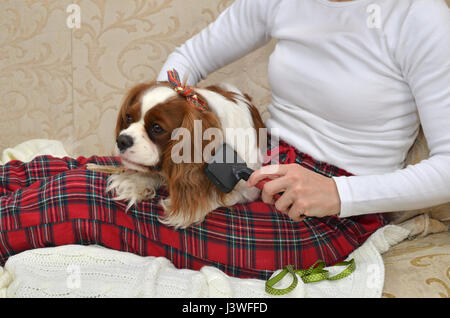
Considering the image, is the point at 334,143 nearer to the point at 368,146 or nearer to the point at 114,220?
the point at 368,146

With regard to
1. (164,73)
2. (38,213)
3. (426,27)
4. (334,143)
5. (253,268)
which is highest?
(426,27)

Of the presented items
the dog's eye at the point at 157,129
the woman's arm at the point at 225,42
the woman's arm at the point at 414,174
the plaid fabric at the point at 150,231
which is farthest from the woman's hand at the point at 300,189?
the woman's arm at the point at 225,42

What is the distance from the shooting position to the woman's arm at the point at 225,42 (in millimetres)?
1345

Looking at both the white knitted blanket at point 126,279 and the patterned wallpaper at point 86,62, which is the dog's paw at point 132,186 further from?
the patterned wallpaper at point 86,62

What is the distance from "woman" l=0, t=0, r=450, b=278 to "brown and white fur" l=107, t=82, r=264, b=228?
0.04 metres

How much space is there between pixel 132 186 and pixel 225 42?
1.80 feet

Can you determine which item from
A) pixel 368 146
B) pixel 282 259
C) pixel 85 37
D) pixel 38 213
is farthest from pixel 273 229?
pixel 85 37

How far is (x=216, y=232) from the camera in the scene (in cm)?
109

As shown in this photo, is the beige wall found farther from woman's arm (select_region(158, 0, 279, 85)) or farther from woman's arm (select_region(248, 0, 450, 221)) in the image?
woman's arm (select_region(248, 0, 450, 221))

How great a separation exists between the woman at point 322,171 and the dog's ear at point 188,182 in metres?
0.04

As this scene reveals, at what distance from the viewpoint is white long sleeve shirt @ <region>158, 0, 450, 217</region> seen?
1.01 metres

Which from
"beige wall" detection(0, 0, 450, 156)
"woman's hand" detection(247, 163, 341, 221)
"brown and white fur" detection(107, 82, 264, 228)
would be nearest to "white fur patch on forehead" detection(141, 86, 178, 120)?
"brown and white fur" detection(107, 82, 264, 228)
